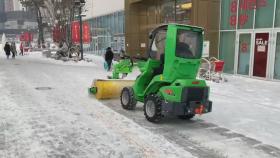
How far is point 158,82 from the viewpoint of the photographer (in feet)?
26.4

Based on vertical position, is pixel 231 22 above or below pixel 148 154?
above

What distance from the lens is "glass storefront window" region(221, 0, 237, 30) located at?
17.8 metres

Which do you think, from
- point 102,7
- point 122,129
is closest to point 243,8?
point 122,129

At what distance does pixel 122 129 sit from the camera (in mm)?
7426

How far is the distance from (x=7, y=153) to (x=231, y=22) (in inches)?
589

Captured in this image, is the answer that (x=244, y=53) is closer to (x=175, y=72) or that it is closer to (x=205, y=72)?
(x=205, y=72)

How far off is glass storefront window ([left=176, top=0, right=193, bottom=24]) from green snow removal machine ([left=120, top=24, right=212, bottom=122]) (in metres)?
12.0

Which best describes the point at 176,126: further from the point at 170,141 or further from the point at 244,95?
the point at 244,95

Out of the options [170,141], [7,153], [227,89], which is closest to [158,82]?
→ [170,141]

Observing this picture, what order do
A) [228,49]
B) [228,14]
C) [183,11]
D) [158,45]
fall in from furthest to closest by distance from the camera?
[183,11], [228,49], [228,14], [158,45]

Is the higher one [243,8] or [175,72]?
[243,8]

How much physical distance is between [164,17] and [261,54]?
9222 mm

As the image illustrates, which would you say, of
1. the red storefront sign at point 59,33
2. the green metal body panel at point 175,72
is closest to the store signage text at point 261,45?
the green metal body panel at point 175,72

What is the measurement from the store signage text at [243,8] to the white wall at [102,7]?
49.0 feet
